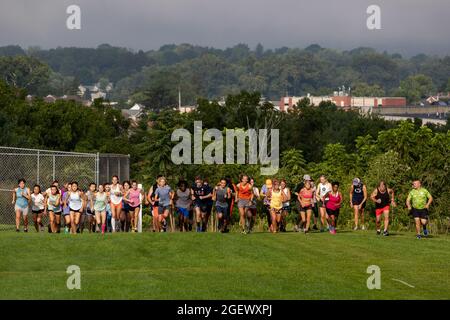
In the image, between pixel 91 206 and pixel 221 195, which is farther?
pixel 91 206

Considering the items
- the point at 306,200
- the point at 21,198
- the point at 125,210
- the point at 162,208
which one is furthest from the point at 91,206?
the point at 306,200

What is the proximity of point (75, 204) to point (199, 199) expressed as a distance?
378 centimetres

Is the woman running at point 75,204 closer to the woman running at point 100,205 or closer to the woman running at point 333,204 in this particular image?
the woman running at point 100,205

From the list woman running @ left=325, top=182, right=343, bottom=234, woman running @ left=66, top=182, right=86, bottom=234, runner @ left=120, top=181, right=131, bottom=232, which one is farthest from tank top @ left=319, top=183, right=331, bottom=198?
woman running @ left=66, top=182, right=86, bottom=234

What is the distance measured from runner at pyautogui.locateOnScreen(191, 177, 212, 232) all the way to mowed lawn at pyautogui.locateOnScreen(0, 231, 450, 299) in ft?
6.79

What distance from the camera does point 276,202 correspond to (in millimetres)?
36531

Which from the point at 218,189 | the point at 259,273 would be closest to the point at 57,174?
the point at 218,189

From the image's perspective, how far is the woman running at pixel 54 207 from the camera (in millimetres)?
35750

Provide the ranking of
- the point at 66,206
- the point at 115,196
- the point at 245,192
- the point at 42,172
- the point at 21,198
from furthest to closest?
the point at 42,172 < the point at 115,196 < the point at 21,198 < the point at 66,206 < the point at 245,192

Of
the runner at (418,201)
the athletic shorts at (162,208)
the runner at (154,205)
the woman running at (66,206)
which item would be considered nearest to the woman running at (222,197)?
the athletic shorts at (162,208)

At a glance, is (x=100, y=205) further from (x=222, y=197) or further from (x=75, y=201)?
(x=222, y=197)

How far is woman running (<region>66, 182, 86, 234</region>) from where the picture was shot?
35.6 metres

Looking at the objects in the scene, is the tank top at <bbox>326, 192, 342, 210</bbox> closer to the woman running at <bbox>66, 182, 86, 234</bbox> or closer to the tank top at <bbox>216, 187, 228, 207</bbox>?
the tank top at <bbox>216, 187, 228, 207</bbox>
